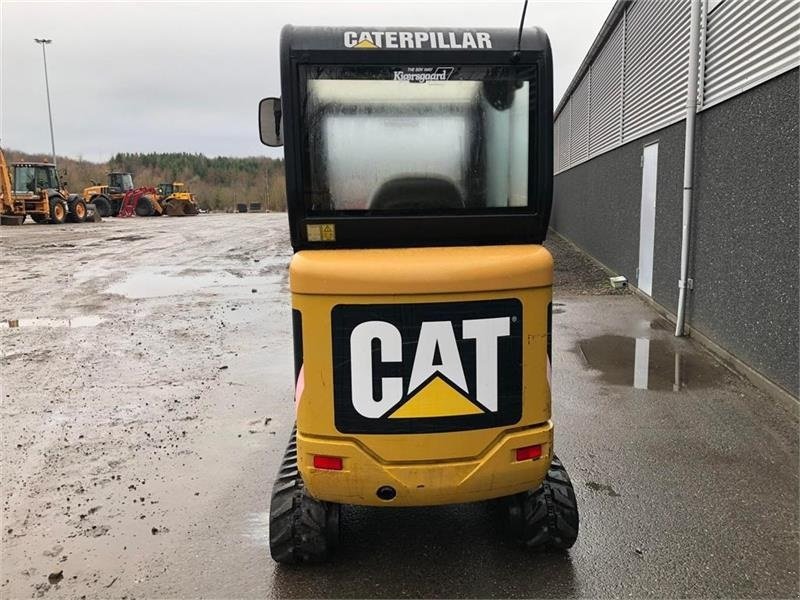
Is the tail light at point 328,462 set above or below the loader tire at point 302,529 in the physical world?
above

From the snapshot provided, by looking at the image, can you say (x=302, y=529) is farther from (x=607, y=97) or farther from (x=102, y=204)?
(x=102, y=204)

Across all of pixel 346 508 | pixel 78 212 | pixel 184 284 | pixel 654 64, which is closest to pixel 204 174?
pixel 78 212

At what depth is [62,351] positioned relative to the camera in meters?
8.18

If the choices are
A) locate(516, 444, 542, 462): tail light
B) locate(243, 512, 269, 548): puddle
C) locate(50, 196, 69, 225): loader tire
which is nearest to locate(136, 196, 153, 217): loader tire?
locate(50, 196, 69, 225): loader tire

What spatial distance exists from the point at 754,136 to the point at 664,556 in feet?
14.6

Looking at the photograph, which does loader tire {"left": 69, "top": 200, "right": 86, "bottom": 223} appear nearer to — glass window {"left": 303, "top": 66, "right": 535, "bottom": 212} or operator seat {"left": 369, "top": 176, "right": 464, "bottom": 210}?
glass window {"left": 303, "top": 66, "right": 535, "bottom": 212}

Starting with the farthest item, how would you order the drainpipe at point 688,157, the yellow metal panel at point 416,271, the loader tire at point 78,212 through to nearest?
the loader tire at point 78,212, the drainpipe at point 688,157, the yellow metal panel at point 416,271

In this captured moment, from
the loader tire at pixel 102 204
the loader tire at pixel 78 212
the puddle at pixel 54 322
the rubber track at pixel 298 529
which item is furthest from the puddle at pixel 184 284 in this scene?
the loader tire at pixel 102 204

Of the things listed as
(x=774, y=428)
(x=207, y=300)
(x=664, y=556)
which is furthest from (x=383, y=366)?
(x=207, y=300)

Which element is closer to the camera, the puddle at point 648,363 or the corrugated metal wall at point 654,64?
the puddle at point 648,363

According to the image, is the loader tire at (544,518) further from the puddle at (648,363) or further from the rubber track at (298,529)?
the puddle at (648,363)

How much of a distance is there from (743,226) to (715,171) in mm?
1099

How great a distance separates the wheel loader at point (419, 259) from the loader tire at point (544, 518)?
261mm

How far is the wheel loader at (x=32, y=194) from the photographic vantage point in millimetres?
31688
